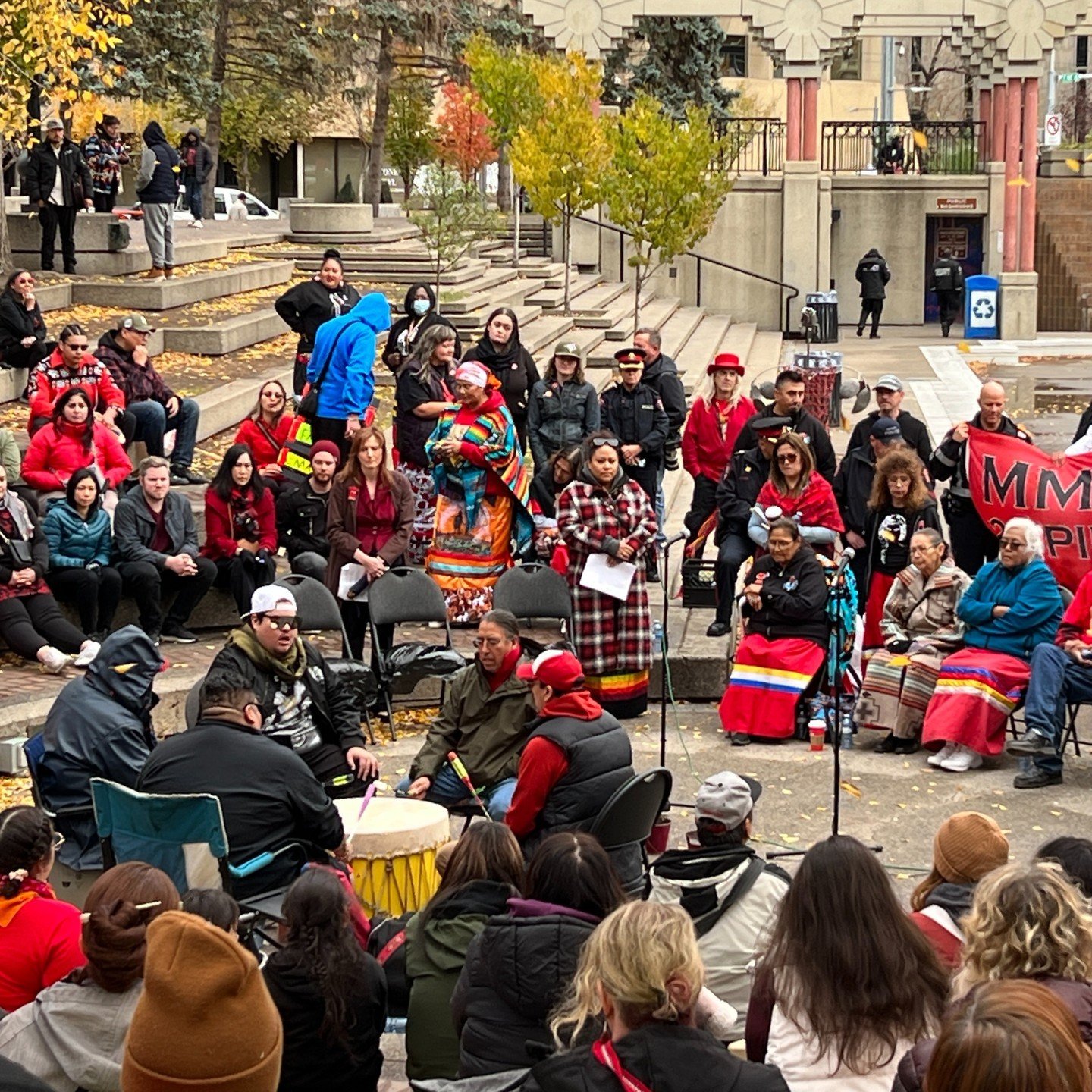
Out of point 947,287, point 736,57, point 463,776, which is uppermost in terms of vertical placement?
point 736,57

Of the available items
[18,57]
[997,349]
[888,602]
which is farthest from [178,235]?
[888,602]

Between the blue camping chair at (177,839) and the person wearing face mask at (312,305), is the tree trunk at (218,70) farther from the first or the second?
the blue camping chair at (177,839)

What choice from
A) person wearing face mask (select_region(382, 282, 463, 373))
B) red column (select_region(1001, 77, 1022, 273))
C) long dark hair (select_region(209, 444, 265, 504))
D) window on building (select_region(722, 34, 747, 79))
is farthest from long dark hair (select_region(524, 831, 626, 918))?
window on building (select_region(722, 34, 747, 79))

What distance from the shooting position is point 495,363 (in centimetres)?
1410

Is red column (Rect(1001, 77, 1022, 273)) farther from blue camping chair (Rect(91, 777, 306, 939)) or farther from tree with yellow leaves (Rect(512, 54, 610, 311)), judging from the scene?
blue camping chair (Rect(91, 777, 306, 939))

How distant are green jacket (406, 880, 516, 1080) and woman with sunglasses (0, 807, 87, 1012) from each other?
1079mm

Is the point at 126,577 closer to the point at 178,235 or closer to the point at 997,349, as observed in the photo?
the point at 178,235

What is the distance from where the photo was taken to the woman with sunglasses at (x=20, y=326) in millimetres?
15602

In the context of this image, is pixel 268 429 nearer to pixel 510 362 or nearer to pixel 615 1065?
pixel 510 362

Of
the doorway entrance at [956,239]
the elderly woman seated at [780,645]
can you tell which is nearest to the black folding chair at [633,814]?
the elderly woman seated at [780,645]

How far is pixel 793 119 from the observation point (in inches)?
1355

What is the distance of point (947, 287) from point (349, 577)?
82.4 feet

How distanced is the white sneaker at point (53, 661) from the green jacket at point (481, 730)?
3.08 m

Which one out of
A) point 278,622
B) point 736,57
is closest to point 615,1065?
point 278,622
